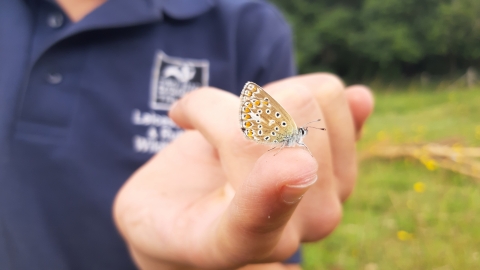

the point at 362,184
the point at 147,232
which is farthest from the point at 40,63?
the point at 362,184

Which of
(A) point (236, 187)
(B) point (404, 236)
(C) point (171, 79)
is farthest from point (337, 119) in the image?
(B) point (404, 236)

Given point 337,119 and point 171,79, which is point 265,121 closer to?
point 337,119

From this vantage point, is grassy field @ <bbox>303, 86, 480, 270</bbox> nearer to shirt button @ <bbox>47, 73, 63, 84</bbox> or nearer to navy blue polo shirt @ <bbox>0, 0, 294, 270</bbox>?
navy blue polo shirt @ <bbox>0, 0, 294, 270</bbox>

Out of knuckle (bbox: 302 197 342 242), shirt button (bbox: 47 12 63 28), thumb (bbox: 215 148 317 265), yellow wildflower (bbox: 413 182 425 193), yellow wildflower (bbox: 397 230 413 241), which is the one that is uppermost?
shirt button (bbox: 47 12 63 28)

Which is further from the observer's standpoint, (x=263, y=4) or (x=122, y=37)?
(x=263, y=4)

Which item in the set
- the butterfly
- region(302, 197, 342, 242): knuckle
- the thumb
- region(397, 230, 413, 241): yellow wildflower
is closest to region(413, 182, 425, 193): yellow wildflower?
region(397, 230, 413, 241): yellow wildflower

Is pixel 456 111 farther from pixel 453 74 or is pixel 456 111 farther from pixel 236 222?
pixel 453 74

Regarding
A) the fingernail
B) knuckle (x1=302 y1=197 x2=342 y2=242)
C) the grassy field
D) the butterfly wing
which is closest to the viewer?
the fingernail
